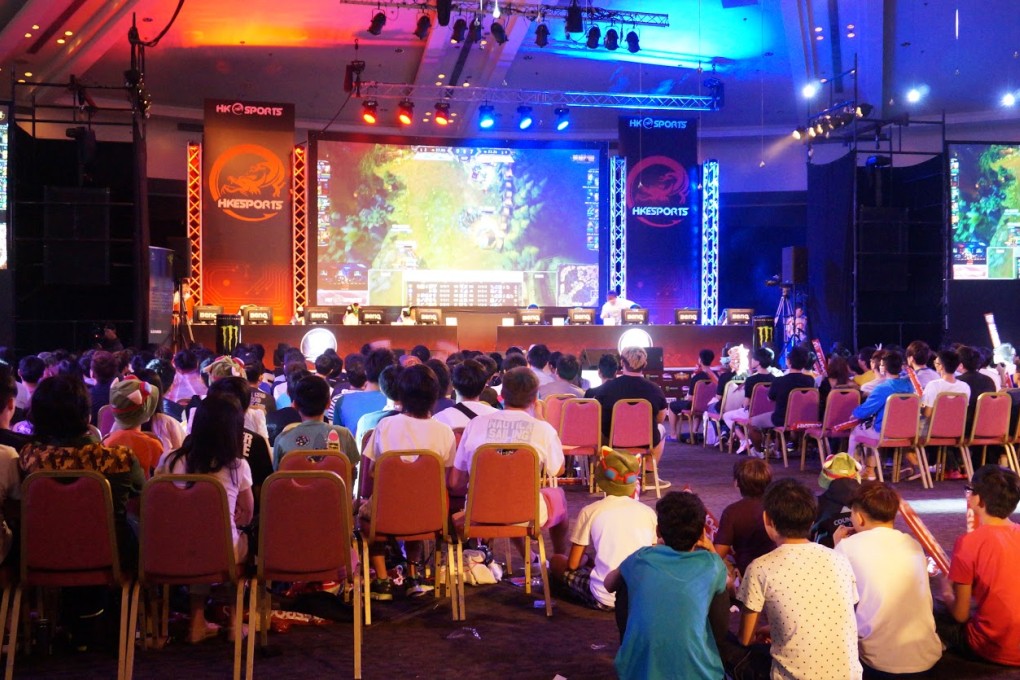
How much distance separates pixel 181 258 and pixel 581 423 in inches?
359

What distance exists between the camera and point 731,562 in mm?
4418

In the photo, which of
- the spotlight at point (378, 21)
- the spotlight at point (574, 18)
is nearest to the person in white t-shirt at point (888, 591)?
the spotlight at point (574, 18)

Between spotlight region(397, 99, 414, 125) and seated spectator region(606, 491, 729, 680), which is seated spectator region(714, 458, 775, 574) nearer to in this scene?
seated spectator region(606, 491, 729, 680)

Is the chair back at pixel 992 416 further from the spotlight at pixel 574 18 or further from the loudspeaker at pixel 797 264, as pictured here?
the loudspeaker at pixel 797 264

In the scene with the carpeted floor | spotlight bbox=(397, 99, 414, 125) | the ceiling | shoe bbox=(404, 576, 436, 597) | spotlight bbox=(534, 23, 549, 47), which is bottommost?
the carpeted floor

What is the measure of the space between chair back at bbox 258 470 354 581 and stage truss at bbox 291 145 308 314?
12.6 metres

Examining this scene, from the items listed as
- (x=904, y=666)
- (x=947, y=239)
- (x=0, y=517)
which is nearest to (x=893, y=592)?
(x=904, y=666)

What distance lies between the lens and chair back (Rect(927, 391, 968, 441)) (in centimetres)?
793

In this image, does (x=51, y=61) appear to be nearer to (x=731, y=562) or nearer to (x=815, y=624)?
(x=731, y=562)

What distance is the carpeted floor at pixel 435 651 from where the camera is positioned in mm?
3855

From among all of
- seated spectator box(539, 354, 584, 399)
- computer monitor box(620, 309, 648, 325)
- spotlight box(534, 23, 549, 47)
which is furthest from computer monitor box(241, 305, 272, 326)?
seated spectator box(539, 354, 584, 399)

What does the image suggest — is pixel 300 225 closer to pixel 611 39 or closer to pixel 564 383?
pixel 611 39

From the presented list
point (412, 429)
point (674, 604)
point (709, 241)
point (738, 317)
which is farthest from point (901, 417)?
point (709, 241)

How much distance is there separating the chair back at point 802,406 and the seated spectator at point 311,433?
514 centimetres
